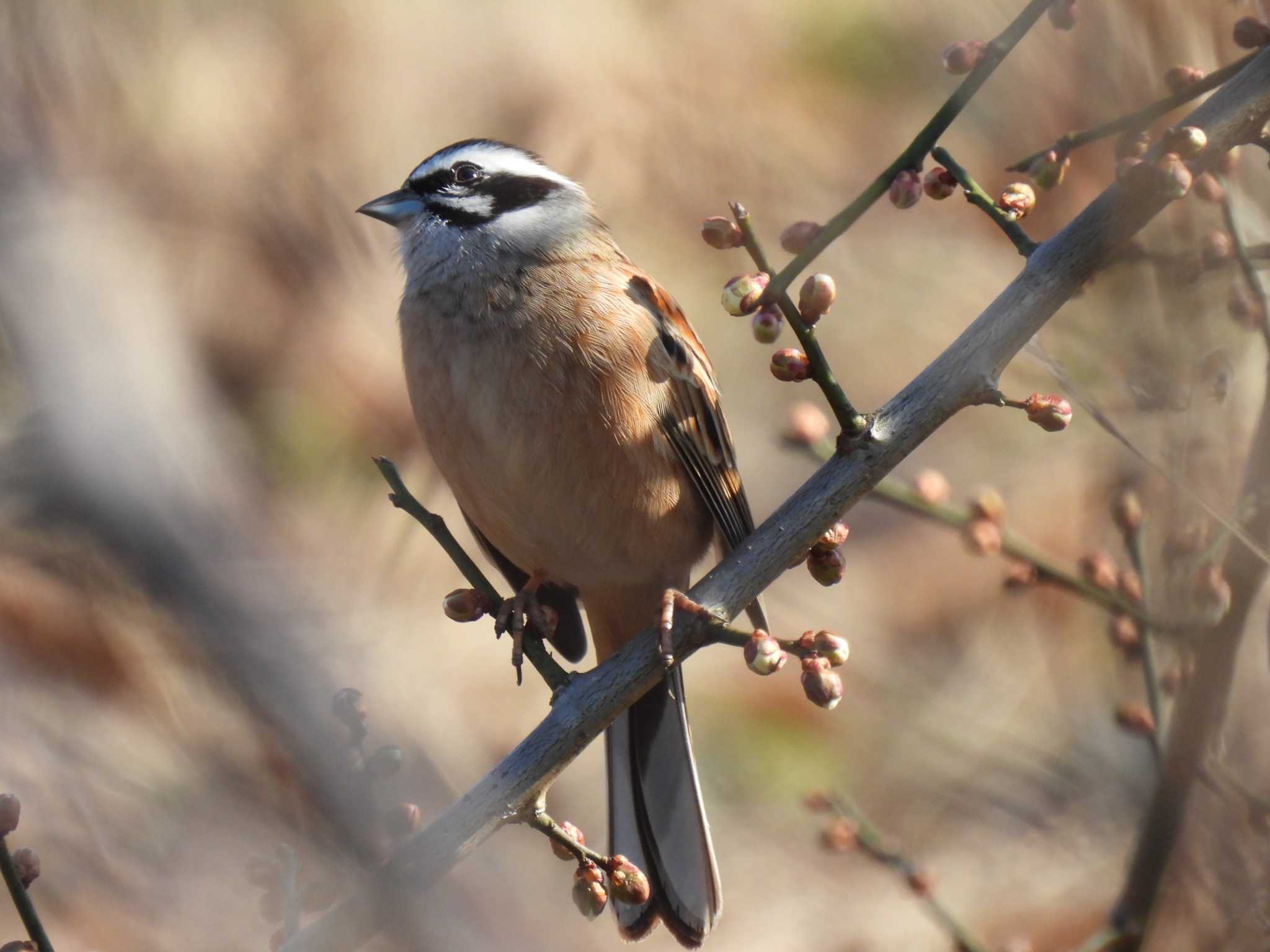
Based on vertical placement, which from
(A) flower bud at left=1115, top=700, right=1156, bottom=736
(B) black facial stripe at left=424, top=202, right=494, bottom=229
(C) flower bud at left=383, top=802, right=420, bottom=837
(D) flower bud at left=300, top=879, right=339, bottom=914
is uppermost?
(B) black facial stripe at left=424, top=202, right=494, bottom=229

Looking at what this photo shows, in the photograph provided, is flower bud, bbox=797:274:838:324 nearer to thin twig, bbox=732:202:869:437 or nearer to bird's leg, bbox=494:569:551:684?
thin twig, bbox=732:202:869:437

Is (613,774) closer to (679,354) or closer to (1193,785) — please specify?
(679,354)

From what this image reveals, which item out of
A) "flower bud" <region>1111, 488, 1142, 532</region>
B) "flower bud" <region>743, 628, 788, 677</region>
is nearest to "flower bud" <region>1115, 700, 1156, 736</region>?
"flower bud" <region>1111, 488, 1142, 532</region>

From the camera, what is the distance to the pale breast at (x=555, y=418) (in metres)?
3.18

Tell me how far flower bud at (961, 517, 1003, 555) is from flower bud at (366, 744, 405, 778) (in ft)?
4.21

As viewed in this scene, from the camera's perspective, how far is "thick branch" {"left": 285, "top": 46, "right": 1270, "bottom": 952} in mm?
2080

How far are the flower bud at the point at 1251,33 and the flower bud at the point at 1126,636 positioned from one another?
1212 millimetres

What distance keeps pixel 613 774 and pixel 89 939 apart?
1.33m

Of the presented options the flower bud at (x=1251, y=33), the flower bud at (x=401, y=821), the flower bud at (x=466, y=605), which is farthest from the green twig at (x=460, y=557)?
the flower bud at (x=1251, y=33)

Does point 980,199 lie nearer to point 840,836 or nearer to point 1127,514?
point 1127,514

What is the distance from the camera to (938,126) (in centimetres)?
196

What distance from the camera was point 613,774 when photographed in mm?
3486

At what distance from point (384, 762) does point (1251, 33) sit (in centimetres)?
182

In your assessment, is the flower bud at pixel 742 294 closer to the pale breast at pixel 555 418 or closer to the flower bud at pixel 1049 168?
the flower bud at pixel 1049 168
